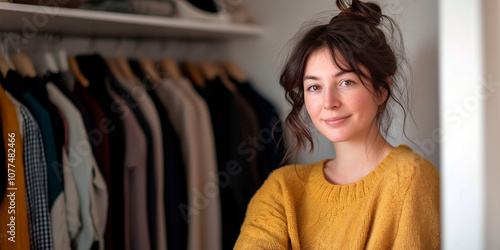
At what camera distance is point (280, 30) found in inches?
68.2

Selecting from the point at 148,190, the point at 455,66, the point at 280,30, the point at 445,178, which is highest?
the point at 280,30

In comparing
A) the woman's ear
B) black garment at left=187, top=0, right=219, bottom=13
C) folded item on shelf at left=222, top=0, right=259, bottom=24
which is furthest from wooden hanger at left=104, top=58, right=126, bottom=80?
the woman's ear

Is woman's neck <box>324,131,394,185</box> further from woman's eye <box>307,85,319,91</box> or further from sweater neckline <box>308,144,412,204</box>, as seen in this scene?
woman's eye <box>307,85,319,91</box>

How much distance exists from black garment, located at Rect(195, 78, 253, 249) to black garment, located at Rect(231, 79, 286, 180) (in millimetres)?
77

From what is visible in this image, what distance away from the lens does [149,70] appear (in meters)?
1.71

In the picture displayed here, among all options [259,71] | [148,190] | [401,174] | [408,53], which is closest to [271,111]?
[259,71]

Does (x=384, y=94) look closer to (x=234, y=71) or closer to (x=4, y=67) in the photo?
(x=234, y=71)

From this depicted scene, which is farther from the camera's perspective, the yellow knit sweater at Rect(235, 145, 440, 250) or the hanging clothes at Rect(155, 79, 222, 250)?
the hanging clothes at Rect(155, 79, 222, 250)

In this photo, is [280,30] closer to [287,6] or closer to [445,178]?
[287,6]

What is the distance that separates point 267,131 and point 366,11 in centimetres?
78

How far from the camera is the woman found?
0.93m

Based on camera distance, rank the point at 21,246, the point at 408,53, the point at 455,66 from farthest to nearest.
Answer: the point at 21,246
the point at 408,53
the point at 455,66

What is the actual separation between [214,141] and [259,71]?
40 centimetres

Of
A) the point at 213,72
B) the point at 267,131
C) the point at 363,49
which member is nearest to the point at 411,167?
the point at 363,49
